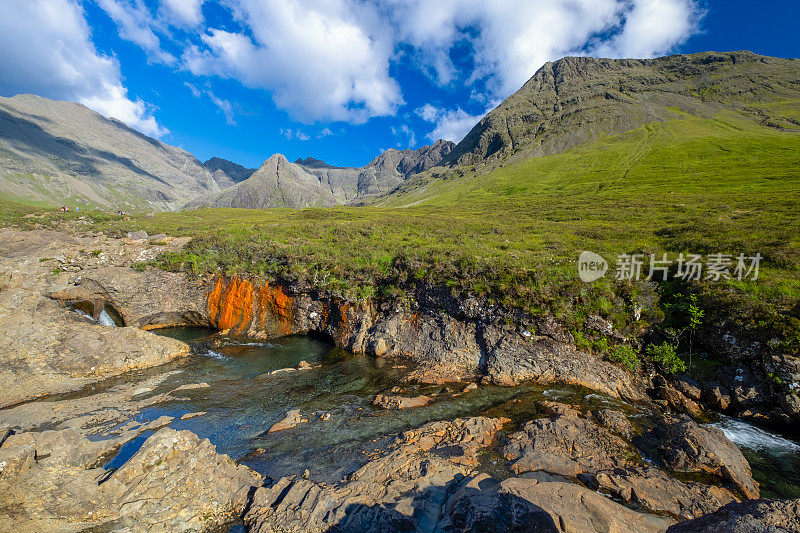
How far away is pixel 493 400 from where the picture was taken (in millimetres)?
16125

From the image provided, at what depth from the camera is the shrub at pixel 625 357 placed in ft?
58.0

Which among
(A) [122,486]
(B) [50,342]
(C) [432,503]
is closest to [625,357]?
(C) [432,503]

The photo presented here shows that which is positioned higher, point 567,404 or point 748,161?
point 748,161

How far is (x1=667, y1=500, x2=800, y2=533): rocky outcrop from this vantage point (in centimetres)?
522

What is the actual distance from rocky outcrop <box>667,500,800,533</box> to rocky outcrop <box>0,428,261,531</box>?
463 inches

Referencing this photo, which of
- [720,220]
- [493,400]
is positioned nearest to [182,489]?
[493,400]

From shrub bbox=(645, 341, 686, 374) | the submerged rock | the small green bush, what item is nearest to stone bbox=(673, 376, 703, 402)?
shrub bbox=(645, 341, 686, 374)

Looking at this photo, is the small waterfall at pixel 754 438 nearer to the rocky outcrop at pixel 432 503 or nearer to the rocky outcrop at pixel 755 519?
the rocky outcrop at pixel 432 503

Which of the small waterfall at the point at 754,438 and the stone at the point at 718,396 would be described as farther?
Answer: the stone at the point at 718,396

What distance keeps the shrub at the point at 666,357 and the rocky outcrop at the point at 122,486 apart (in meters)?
21.0

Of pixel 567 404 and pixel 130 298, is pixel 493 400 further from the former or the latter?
pixel 130 298

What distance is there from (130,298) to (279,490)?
1142 inches

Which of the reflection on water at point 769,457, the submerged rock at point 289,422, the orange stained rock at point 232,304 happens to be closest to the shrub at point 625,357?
the reflection on water at point 769,457

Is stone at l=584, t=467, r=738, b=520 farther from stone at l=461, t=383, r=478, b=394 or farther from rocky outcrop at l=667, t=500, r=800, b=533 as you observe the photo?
stone at l=461, t=383, r=478, b=394
